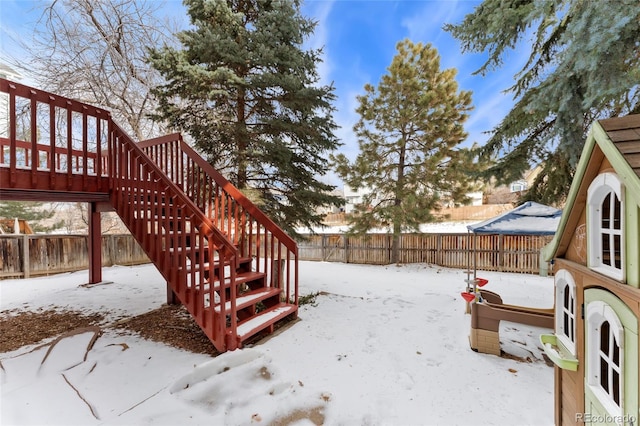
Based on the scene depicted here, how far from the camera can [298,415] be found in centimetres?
214

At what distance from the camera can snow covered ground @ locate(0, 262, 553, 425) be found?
213 cm

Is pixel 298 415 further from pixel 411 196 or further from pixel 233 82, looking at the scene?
pixel 411 196

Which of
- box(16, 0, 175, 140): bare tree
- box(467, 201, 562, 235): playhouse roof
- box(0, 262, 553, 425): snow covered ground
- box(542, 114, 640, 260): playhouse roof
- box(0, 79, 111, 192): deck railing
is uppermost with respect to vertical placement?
box(16, 0, 175, 140): bare tree

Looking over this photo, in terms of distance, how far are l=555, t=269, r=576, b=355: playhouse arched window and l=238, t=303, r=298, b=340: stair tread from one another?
117 inches

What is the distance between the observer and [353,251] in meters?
10.8

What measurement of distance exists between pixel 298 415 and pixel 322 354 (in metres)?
1.00

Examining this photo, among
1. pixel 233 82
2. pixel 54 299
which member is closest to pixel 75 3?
pixel 233 82

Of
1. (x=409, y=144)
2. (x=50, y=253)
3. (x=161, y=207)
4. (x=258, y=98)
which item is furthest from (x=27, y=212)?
(x=409, y=144)

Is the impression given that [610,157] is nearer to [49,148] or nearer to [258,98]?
[258,98]

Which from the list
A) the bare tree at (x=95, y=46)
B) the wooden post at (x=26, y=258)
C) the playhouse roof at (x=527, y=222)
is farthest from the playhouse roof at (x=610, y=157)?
the wooden post at (x=26, y=258)

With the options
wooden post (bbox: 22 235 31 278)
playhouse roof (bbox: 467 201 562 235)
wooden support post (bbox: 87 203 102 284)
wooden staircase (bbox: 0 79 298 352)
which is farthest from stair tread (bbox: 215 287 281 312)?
wooden post (bbox: 22 235 31 278)

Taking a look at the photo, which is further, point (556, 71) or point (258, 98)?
point (258, 98)

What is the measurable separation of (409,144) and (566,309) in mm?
8342

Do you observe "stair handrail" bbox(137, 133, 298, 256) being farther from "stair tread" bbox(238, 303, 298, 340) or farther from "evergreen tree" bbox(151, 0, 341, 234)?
"stair tread" bbox(238, 303, 298, 340)
